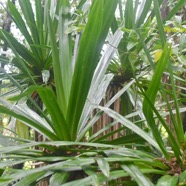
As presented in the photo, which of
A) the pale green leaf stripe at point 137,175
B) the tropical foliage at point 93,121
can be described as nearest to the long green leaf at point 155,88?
the tropical foliage at point 93,121

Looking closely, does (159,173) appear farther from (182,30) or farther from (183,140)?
(182,30)

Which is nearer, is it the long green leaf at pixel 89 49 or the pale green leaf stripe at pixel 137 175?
the pale green leaf stripe at pixel 137 175

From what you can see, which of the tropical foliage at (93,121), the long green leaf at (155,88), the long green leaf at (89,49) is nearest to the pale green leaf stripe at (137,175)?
the tropical foliage at (93,121)

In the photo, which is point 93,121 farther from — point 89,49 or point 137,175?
point 137,175

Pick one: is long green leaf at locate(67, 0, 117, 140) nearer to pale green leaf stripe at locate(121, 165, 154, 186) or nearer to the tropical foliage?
the tropical foliage

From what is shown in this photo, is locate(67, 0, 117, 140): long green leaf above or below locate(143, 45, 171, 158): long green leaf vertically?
above

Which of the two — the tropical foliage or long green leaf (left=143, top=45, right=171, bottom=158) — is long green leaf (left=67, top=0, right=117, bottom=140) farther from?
long green leaf (left=143, top=45, right=171, bottom=158)

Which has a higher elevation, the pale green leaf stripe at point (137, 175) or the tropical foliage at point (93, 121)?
the tropical foliage at point (93, 121)

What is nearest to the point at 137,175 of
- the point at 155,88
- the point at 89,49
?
the point at 155,88

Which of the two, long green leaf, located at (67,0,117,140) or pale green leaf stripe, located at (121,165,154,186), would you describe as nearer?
pale green leaf stripe, located at (121,165,154,186)

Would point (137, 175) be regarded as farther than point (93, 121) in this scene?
No

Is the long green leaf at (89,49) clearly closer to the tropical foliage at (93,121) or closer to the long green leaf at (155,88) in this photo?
the tropical foliage at (93,121)

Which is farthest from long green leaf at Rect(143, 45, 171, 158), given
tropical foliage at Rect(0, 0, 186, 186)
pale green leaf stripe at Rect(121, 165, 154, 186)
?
pale green leaf stripe at Rect(121, 165, 154, 186)

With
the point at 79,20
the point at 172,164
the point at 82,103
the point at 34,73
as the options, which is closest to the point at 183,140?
the point at 172,164
